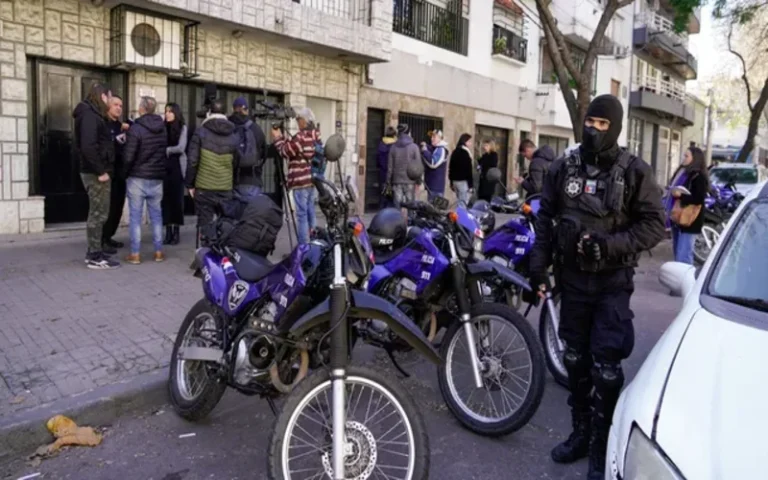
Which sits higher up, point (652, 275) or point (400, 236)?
point (400, 236)

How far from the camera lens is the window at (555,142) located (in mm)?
23125

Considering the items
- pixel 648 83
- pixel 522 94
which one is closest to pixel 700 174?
pixel 522 94

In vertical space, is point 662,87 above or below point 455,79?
above

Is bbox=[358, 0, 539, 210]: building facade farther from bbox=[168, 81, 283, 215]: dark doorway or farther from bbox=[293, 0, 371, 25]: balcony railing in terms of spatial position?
bbox=[168, 81, 283, 215]: dark doorway

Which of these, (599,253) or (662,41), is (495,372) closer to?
(599,253)

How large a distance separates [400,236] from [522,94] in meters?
17.5

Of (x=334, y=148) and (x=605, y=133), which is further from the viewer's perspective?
(x=605, y=133)

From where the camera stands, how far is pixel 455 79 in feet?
57.3

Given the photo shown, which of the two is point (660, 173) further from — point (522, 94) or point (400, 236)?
point (400, 236)

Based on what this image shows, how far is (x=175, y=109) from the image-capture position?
8531 mm

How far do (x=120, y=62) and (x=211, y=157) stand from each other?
11.4ft

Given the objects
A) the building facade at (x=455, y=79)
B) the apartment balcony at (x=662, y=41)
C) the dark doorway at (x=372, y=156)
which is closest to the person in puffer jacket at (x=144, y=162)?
the building facade at (x=455, y=79)

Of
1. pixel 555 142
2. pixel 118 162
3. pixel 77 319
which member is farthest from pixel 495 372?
pixel 555 142

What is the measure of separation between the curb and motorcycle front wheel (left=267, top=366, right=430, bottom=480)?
1764mm
